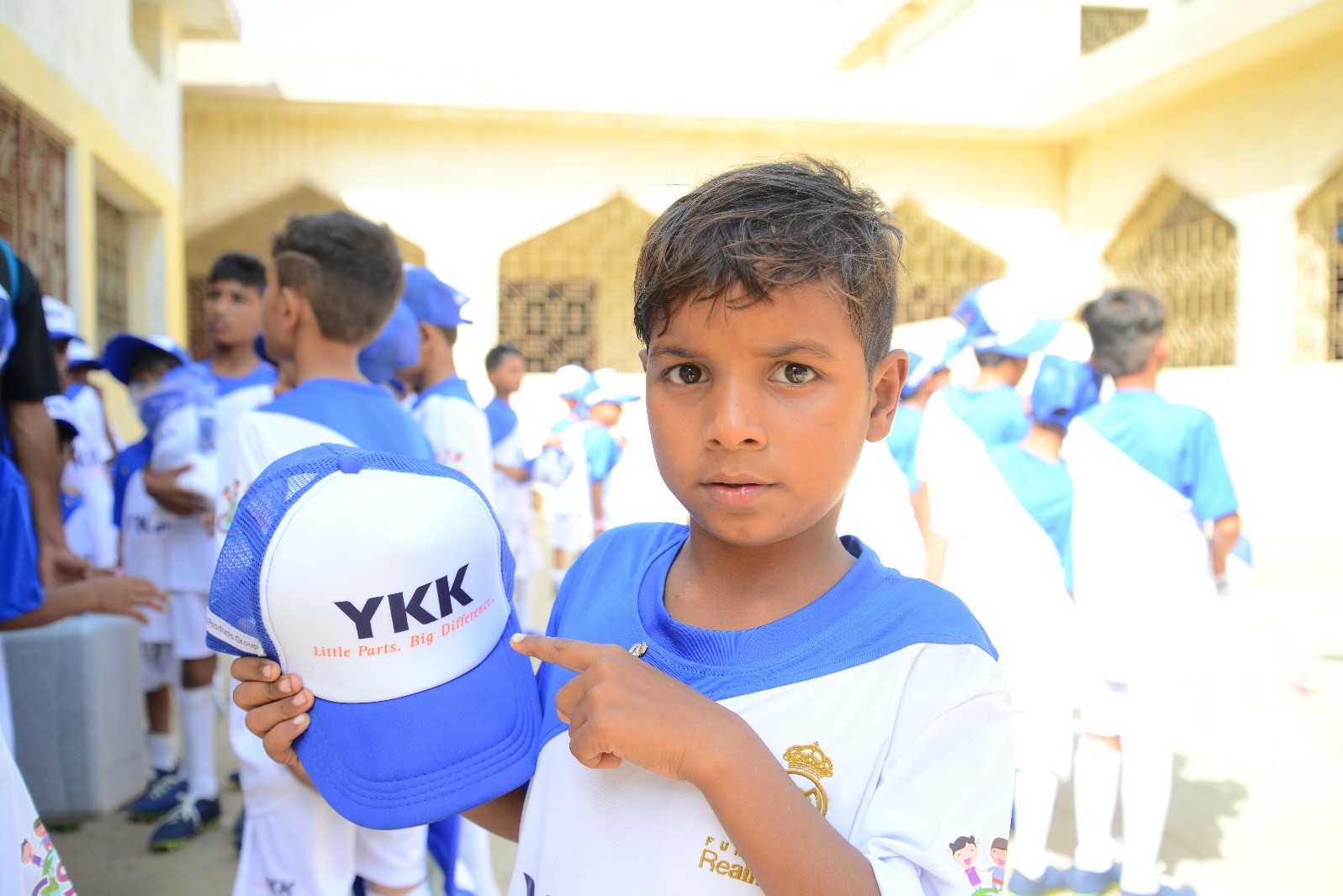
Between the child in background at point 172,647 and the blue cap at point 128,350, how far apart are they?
151mm

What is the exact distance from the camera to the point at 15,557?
204cm

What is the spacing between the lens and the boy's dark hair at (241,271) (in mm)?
3941

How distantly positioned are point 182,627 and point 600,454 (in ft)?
13.8

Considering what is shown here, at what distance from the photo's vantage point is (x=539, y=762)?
1.06m

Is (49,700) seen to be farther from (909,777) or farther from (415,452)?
(909,777)

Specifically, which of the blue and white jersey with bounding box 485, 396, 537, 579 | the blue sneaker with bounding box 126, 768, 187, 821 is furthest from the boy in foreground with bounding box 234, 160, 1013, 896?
the blue and white jersey with bounding box 485, 396, 537, 579

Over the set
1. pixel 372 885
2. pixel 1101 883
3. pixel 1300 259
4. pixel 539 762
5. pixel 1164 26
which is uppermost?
pixel 1164 26

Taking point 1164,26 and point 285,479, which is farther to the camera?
point 1164,26

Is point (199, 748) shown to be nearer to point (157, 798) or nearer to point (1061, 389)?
point (157, 798)

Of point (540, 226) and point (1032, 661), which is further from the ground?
point (540, 226)

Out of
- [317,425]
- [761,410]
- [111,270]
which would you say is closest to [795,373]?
[761,410]

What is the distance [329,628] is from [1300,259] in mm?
12041

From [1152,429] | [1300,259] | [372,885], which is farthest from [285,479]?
[1300,259]

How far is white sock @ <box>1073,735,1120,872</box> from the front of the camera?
3.08 m
